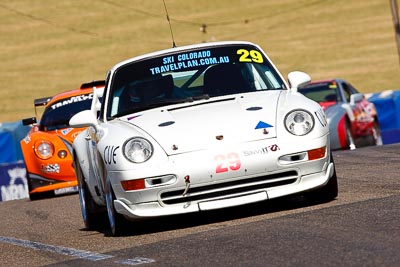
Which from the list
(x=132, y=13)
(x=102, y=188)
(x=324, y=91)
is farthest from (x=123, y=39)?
(x=102, y=188)

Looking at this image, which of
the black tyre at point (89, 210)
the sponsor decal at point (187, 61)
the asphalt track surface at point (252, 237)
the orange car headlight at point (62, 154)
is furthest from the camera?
the orange car headlight at point (62, 154)

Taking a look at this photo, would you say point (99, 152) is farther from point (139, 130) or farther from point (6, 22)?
point (6, 22)

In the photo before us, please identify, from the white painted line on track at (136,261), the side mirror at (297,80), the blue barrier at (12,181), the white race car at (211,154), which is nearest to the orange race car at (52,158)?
the blue barrier at (12,181)

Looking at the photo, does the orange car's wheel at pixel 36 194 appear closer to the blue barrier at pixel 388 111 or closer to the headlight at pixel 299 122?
the headlight at pixel 299 122

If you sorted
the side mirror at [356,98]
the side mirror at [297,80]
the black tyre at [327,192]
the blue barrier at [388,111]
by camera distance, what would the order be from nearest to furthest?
the black tyre at [327,192], the side mirror at [297,80], the side mirror at [356,98], the blue barrier at [388,111]

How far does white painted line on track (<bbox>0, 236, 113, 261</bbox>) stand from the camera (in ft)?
23.9

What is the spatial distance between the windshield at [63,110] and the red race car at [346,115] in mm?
4838

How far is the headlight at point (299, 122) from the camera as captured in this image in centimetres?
809

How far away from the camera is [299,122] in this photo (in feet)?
26.7

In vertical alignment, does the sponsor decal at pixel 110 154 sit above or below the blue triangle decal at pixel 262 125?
below

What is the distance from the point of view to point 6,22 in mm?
38125

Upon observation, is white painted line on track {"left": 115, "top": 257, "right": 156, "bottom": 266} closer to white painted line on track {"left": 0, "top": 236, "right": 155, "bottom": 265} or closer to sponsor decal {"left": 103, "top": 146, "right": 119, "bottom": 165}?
white painted line on track {"left": 0, "top": 236, "right": 155, "bottom": 265}

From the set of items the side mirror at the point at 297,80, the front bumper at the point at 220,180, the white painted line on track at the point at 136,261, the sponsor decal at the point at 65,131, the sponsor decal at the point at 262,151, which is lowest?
the white painted line on track at the point at 136,261

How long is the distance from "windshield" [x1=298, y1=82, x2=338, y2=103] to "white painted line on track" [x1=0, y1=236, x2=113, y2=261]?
10987 millimetres
